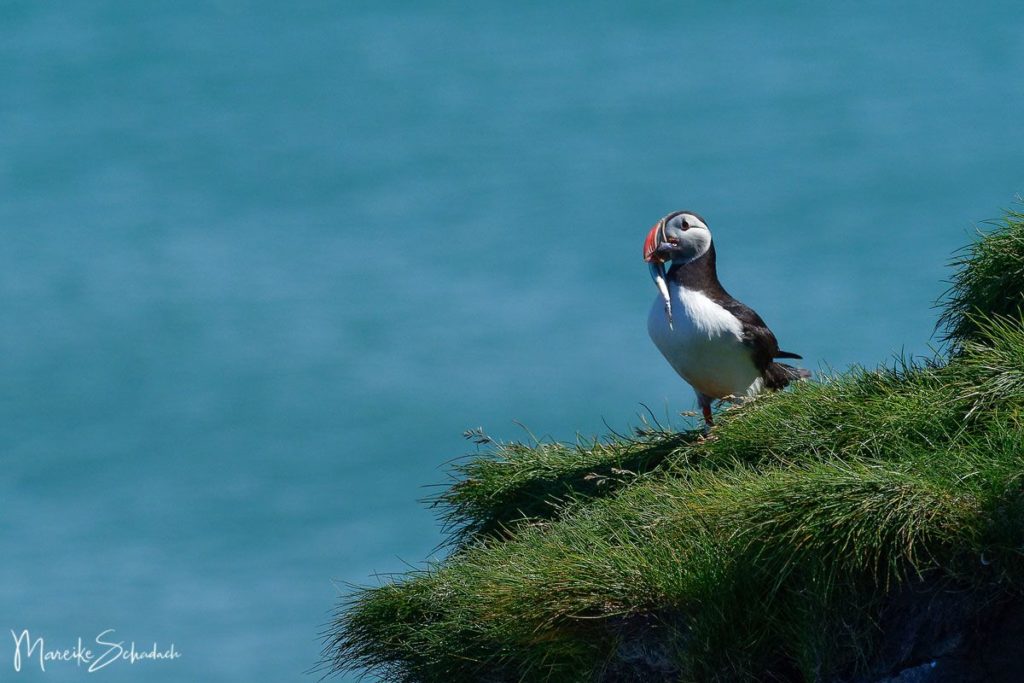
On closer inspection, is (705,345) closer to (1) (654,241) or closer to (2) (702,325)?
(2) (702,325)

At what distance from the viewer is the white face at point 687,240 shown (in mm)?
8562

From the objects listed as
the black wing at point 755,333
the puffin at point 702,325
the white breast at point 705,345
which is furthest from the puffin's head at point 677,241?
the black wing at point 755,333

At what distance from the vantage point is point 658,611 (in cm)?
607

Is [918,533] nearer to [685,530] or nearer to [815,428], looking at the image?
[685,530]

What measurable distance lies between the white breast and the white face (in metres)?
0.23

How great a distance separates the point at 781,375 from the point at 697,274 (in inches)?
34.7

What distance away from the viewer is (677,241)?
857 centimetres

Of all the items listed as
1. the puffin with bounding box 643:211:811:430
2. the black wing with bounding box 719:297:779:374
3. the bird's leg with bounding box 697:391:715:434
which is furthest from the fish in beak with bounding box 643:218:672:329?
the bird's leg with bounding box 697:391:715:434

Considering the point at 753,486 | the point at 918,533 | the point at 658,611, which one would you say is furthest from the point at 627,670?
the point at 918,533

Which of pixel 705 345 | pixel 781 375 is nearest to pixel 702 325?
pixel 705 345

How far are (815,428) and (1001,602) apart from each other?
2036 mm

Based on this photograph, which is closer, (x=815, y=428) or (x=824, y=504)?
(x=824, y=504)

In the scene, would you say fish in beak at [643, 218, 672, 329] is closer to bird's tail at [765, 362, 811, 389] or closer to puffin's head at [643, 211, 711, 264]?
puffin's head at [643, 211, 711, 264]

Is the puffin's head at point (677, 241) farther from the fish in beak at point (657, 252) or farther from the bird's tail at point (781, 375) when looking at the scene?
the bird's tail at point (781, 375)
